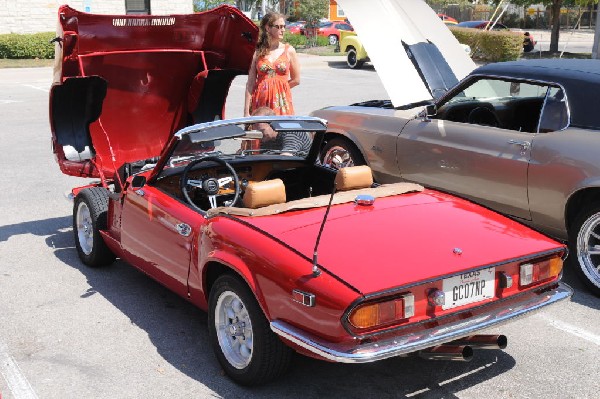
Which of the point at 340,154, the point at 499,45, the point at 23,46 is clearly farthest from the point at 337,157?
the point at 23,46

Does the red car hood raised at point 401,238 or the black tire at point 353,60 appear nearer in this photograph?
the red car hood raised at point 401,238

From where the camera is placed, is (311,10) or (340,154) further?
(311,10)

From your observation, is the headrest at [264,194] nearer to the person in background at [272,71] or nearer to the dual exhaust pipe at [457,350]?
the dual exhaust pipe at [457,350]

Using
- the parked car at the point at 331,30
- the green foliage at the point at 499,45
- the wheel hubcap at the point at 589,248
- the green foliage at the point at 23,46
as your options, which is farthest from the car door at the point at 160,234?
the parked car at the point at 331,30

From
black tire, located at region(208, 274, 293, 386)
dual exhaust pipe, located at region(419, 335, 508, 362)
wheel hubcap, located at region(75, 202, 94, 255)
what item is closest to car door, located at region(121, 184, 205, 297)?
black tire, located at region(208, 274, 293, 386)

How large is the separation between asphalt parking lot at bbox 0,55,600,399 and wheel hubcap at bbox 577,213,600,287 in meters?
0.17

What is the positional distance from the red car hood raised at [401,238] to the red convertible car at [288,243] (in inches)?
0.4

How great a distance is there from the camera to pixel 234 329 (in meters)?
4.41

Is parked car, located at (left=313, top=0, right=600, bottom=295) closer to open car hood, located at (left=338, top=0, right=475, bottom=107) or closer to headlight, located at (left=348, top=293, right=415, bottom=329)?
open car hood, located at (left=338, top=0, right=475, bottom=107)

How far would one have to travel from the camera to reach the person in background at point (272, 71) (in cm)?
759

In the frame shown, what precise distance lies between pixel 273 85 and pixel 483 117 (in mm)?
2130

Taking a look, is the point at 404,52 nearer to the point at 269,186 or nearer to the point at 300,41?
the point at 269,186

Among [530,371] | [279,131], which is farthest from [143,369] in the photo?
[530,371]

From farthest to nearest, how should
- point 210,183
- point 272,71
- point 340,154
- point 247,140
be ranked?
point 340,154 → point 272,71 → point 247,140 → point 210,183
